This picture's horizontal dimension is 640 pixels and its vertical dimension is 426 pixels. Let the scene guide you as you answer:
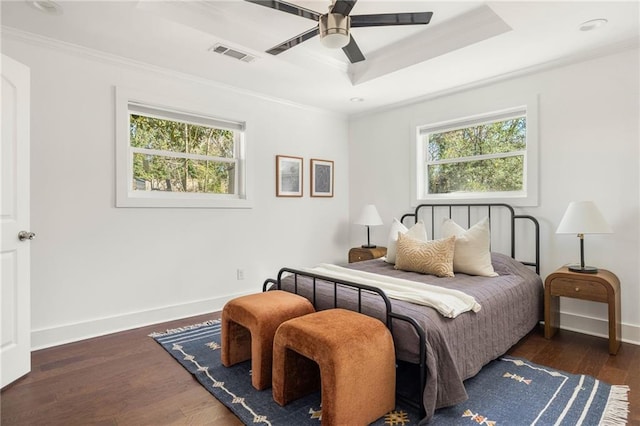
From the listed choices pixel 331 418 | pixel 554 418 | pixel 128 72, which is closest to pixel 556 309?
pixel 554 418

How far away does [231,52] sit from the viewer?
303 cm

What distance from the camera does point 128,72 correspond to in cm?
322

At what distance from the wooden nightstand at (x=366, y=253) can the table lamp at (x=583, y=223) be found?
1.96m

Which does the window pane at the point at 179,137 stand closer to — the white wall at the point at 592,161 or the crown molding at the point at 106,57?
the crown molding at the point at 106,57

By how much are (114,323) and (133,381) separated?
1082mm

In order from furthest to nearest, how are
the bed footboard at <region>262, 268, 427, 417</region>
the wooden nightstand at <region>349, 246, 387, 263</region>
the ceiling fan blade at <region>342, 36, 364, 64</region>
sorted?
the wooden nightstand at <region>349, 246, 387, 263</region> → the ceiling fan blade at <region>342, 36, 364, 64</region> → the bed footboard at <region>262, 268, 427, 417</region>

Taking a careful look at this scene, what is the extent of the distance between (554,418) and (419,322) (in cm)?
84

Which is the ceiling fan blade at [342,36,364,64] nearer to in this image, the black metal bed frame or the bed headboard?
the black metal bed frame

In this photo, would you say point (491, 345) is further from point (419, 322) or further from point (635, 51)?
point (635, 51)

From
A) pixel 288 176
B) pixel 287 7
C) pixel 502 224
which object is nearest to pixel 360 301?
pixel 287 7

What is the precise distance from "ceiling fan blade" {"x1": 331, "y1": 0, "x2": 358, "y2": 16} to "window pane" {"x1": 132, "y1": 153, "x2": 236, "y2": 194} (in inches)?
93.8

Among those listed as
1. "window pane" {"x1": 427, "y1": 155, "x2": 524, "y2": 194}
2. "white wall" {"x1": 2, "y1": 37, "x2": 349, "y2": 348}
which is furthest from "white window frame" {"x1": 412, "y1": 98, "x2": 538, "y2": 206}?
"white wall" {"x1": 2, "y1": 37, "x2": 349, "y2": 348}

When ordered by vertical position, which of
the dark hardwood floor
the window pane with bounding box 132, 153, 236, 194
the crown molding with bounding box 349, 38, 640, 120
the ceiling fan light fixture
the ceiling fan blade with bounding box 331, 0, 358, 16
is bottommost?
the dark hardwood floor

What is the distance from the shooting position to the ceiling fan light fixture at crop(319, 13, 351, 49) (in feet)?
6.57
